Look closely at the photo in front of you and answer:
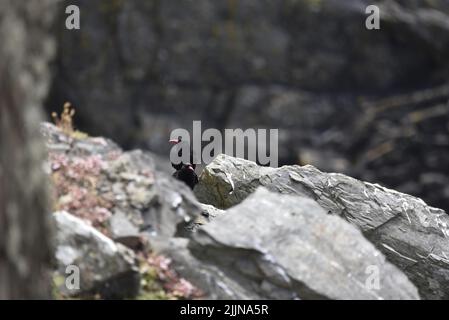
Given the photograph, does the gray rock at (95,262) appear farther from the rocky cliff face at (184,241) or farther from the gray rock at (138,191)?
the gray rock at (138,191)

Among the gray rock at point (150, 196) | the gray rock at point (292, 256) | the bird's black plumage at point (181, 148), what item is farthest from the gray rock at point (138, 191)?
the bird's black plumage at point (181, 148)

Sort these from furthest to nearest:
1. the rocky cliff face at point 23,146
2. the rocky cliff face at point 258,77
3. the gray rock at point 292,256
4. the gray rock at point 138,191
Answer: the rocky cliff face at point 258,77 → the gray rock at point 138,191 → the gray rock at point 292,256 → the rocky cliff face at point 23,146

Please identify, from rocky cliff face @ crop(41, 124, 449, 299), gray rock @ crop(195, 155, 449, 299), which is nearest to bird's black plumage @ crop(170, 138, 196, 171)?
gray rock @ crop(195, 155, 449, 299)

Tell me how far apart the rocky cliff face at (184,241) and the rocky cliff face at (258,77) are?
30.5 metres

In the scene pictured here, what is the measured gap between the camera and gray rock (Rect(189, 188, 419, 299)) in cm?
1423

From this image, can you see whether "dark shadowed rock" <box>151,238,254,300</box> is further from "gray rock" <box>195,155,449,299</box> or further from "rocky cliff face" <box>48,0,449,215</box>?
"rocky cliff face" <box>48,0,449,215</box>

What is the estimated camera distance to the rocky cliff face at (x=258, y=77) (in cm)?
4628

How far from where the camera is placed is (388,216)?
19.0 meters

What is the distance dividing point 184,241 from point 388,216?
20.1 feet

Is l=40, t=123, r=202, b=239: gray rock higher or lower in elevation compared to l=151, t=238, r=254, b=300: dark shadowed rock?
higher

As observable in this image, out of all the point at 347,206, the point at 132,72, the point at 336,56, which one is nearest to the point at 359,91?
the point at 336,56

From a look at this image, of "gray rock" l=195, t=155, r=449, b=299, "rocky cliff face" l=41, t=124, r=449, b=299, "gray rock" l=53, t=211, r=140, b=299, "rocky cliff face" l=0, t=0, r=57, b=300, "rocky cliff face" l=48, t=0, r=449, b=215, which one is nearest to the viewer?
"rocky cliff face" l=0, t=0, r=57, b=300

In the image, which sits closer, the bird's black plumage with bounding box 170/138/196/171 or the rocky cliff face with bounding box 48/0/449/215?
the bird's black plumage with bounding box 170/138/196/171

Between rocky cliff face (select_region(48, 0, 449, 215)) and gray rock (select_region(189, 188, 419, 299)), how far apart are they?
3083 centimetres
